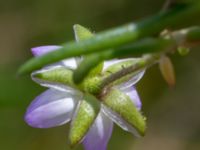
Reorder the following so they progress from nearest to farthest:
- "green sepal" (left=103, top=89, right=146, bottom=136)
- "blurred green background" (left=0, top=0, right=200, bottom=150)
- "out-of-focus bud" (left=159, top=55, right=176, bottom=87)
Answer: "out-of-focus bud" (left=159, top=55, right=176, bottom=87)
"green sepal" (left=103, top=89, right=146, bottom=136)
"blurred green background" (left=0, top=0, right=200, bottom=150)

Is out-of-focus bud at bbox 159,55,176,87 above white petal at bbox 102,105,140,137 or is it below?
above

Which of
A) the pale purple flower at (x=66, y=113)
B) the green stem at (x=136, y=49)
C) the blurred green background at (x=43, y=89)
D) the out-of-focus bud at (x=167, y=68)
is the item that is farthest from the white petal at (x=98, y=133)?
the blurred green background at (x=43, y=89)

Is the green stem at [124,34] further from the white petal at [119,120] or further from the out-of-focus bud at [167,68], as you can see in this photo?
the white petal at [119,120]

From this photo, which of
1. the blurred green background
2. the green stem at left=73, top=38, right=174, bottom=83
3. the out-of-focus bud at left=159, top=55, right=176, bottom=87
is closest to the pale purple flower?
the out-of-focus bud at left=159, top=55, right=176, bottom=87

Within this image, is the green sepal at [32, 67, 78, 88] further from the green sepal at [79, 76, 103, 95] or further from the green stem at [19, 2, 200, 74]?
the green stem at [19, 2, 200, 74]

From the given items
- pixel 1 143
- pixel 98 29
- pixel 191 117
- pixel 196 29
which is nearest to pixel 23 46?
pixel 98 29

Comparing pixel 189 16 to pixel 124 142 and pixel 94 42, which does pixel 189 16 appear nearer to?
pixel 94 42
